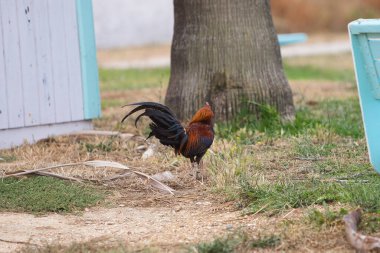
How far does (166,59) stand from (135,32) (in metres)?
4.13

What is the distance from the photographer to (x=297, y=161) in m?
7.48

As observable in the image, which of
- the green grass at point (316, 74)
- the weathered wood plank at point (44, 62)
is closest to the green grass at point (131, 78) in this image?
the green grass at point (316, 74)

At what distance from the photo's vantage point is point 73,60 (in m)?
9.09

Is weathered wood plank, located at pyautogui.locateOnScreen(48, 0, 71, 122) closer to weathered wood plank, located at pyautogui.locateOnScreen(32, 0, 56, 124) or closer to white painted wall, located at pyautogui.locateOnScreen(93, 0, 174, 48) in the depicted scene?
weathered wood plank, located at pyautogui.locateOnScreen(32, 0, 56, 124)

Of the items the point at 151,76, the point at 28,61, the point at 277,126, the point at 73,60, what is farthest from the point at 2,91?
the point at 151,76

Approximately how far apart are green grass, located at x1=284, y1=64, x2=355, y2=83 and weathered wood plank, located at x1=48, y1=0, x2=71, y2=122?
6693mm

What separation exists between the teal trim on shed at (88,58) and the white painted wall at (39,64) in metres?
0.06

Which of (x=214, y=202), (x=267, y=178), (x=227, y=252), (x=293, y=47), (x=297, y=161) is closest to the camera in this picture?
(x=227, y=252)

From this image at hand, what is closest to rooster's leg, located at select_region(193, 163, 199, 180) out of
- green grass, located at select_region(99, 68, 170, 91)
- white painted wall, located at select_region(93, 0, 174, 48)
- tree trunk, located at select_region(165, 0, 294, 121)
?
tree trunk, located at select_region(165, 0, 294, 121)

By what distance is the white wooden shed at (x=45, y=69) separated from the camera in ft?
27.9

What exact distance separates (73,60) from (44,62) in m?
0.38

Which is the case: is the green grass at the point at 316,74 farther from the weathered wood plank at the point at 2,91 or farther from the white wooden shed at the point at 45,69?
the weathered wood plank at the point at 2,91

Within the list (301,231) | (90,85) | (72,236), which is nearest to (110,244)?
(72,236)

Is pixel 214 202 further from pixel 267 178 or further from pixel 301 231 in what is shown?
pixel 301 231
